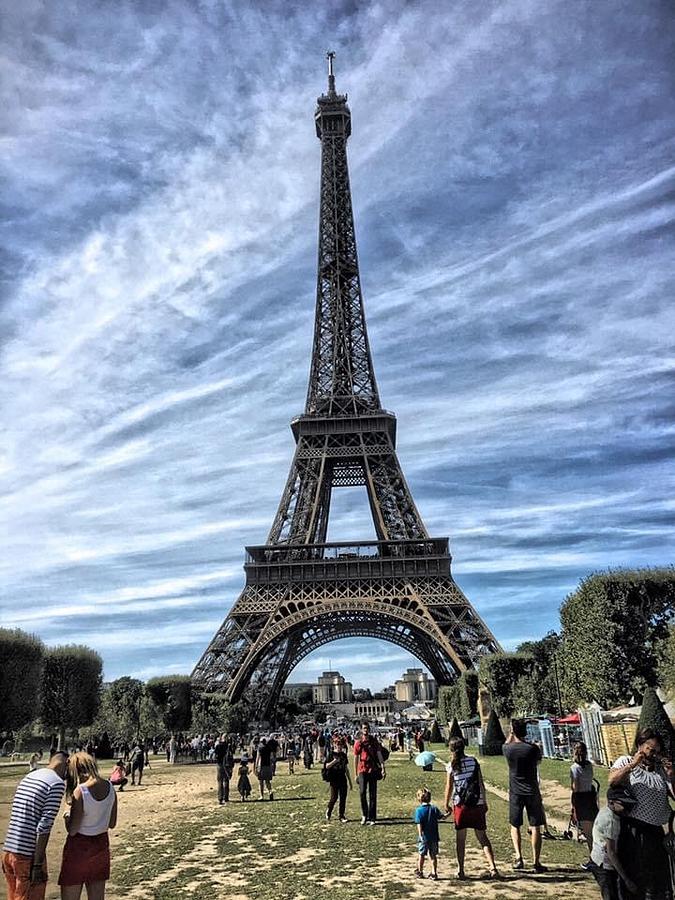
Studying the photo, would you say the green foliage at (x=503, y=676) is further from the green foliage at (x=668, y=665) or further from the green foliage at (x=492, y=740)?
the green foliage at (x=668, y=665)

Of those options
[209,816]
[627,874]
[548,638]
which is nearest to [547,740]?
[548,638]

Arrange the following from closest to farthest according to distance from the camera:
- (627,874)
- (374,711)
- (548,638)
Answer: (627,874) < (548,638) < (374,711)

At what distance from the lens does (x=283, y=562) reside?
51.9 m

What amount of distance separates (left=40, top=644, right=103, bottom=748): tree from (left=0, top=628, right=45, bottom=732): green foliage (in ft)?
23.9

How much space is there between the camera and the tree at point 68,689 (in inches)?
1716

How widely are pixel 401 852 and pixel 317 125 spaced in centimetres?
7561

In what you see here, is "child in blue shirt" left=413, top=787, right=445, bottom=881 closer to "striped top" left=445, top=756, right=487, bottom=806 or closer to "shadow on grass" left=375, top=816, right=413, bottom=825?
"striped top" left=445, top=756, right=487, bottom=806

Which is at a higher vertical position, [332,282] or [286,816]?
[332,282]

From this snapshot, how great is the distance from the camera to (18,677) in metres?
34.7

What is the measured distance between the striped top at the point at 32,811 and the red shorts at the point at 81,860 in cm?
51

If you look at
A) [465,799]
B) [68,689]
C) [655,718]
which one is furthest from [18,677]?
[465,799]

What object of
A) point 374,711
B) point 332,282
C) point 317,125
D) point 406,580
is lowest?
point 374,711

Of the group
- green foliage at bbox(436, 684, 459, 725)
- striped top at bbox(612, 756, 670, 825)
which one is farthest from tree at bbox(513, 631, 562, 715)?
striped top at bbox(612, 756, 670, 825)

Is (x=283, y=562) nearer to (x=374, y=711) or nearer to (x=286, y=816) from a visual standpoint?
(x=286, y=816)
